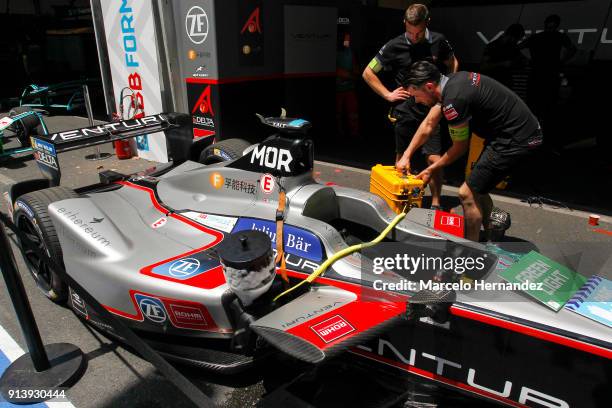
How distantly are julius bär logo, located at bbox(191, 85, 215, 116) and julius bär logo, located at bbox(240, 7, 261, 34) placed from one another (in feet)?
3.29

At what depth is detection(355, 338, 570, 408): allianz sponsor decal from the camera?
1.79 m

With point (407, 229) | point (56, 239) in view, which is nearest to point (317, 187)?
point (407, 229)

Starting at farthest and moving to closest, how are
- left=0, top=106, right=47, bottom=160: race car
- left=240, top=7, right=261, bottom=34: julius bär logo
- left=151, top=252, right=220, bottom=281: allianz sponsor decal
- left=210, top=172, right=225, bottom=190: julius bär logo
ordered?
left=0, top=106, right=47, bottom=160: race car < left=240, top=7, right=261, bottom=34: julius bär logo < left=210, top=172, right=225, bottom=190: julius bär logo < left=151, top=252, right=220, bottom=281: allianz sponsor decal

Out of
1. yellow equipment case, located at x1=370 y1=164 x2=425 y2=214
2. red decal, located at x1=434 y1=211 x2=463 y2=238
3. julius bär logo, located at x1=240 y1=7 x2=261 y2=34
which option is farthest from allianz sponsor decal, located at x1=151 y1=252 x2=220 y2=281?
julius bär logo, located at x1=240 y1=7 x2=261 y2=34

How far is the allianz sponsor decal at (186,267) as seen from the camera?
2.40 meters

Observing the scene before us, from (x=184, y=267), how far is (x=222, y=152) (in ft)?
6.66

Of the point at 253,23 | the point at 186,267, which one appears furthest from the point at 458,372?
the point at 253,23

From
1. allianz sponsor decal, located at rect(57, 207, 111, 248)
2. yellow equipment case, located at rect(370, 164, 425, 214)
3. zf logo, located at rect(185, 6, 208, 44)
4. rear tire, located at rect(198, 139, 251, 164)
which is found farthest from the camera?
zf logo, located at rect(185, 6, 208, 44)

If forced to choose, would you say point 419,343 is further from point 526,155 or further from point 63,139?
point 63,139

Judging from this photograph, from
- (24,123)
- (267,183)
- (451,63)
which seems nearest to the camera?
(267,183)

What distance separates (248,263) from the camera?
6.53ft

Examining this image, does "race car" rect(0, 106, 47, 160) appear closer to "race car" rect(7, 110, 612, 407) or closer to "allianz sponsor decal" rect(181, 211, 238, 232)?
"race car" rect(7, 110, 612, 407)

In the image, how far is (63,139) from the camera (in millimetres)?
3418

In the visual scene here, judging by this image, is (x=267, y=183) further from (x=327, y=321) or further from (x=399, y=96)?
(x=399, y=96)
